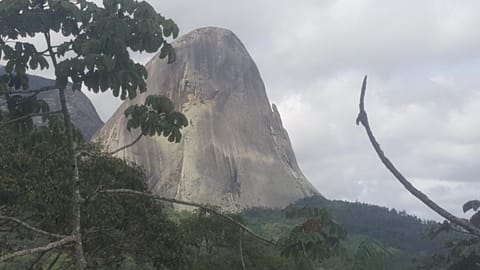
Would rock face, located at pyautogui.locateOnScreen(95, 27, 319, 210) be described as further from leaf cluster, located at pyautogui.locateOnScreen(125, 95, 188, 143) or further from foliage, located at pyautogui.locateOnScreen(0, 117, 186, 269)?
leaf cluster, located at pyautogui.locateOnScreen(125, 95, 188, 143)

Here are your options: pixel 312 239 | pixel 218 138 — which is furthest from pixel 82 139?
pixel 218 138

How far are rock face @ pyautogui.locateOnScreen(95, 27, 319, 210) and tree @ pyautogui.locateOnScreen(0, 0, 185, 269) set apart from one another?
77.8m

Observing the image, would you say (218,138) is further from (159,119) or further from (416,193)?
(416,193)

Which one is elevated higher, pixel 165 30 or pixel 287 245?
pixel 165 30

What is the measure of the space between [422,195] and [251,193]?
85.8 metres

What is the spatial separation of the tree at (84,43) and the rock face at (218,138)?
77.8 meters

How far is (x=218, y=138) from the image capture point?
95938 mm

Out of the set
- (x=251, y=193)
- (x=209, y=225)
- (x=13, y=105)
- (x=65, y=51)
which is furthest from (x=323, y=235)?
(x=251, y=193)

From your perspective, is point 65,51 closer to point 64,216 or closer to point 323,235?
point 323,235

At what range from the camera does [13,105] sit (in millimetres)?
5938

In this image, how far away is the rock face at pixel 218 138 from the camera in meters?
88.1

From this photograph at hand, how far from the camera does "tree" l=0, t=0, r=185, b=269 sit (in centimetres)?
456

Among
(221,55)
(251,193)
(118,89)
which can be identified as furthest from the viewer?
(221,55)

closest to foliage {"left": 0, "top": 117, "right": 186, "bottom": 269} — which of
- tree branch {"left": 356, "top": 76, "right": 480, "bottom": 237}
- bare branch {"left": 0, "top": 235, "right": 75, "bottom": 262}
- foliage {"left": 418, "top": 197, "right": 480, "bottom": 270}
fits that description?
bare branch {"left": 0, "top": 235, "right": 75, "bottom": 262}
